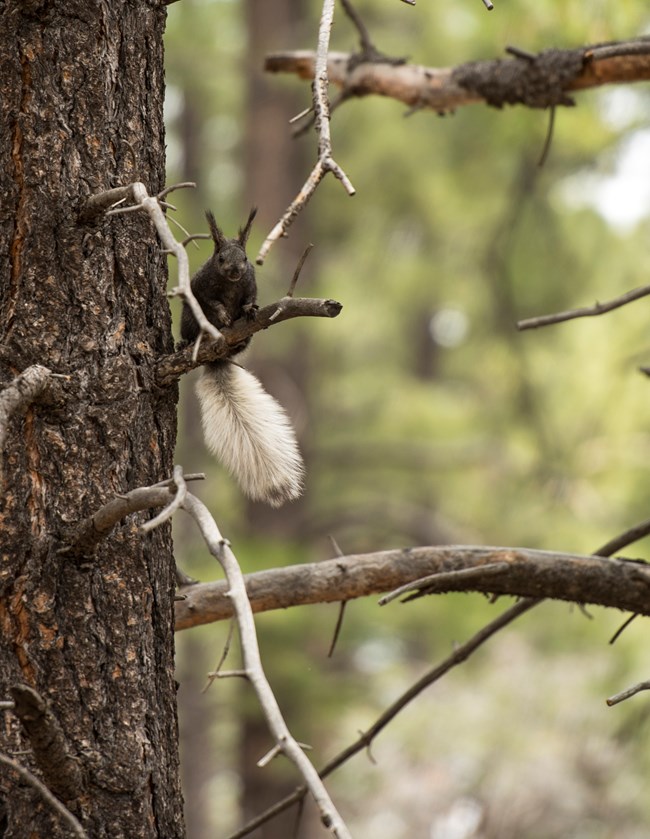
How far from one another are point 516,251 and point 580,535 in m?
1.92

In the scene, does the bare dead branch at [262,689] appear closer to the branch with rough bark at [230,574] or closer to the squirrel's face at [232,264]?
the branch with rough bark at [230,574]

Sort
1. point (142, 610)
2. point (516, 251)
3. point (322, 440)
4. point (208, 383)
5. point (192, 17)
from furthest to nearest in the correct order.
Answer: point (322, 440) < point (192, 17) < point (516, 251) < point (208, 383) < point (142, 610)

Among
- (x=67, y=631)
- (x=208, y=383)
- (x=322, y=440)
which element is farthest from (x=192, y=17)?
(x=67, y=631)

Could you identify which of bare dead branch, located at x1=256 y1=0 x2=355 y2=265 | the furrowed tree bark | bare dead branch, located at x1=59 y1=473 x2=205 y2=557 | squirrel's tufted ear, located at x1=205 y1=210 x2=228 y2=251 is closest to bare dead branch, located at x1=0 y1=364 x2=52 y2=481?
the furrowed tree bark

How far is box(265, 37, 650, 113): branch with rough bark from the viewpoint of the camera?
267 centimetres

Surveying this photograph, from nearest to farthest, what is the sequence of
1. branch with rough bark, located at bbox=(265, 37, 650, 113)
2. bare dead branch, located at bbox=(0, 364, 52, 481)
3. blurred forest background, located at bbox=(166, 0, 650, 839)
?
1. bare dead branch, located at bbox=(0, 364, 52, 481)
2. branch with rough bark, located at bbox=(265, 37, 650, 113)
3. blurred forest background, located at bbox=(166, 0, 650, 839)

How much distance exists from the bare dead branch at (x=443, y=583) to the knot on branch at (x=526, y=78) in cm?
130

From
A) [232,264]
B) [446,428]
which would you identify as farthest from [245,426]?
[446,428]

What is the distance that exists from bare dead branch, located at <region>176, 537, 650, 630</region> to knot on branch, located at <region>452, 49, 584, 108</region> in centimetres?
130

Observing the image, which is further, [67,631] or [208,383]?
[208,383]

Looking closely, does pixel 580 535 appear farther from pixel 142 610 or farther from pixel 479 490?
pixel 142 610

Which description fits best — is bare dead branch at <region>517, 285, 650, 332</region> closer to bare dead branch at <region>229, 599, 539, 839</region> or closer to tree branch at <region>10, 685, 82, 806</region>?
bare dead branch at <region>229, 599, 539, 839</region>

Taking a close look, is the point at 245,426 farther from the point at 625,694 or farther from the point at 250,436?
the point at 625,694

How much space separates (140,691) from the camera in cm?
174
